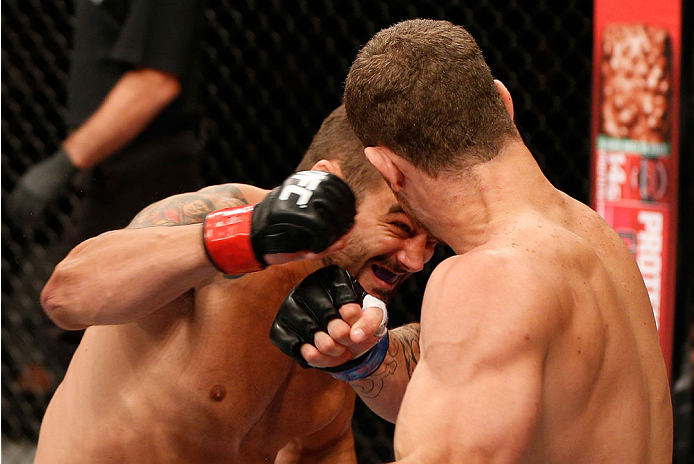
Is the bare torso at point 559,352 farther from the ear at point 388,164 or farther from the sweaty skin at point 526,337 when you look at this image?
the ear at point 388,164

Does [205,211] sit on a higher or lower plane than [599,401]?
higher

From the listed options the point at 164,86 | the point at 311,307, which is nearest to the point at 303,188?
the point at 311,307

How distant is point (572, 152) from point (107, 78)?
1.34 meters

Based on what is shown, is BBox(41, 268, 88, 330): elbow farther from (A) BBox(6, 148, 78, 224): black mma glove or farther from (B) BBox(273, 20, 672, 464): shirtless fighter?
(A) BBox(6, 148, 78, 224): black mma glove

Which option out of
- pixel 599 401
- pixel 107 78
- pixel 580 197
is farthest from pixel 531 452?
pixel 580 197

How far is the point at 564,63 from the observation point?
2541 millimetres

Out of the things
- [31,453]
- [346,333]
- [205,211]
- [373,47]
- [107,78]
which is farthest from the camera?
[31,453]

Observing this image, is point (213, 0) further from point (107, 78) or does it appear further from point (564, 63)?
point (564, 63)

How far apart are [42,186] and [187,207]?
3.89ft

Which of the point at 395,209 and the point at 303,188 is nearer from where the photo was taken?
the point at 303,188

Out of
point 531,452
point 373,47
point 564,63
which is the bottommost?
point 564,63

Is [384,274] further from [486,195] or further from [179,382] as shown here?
[486,195]

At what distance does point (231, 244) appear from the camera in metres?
1.02

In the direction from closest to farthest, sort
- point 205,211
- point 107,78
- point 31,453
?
1. point 205,211
2. point 107,78
3. point 31,453
